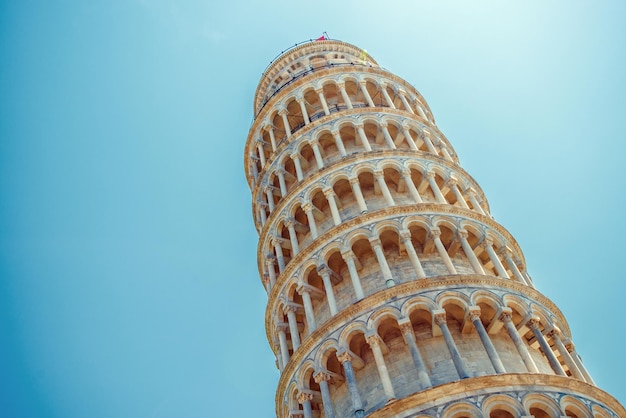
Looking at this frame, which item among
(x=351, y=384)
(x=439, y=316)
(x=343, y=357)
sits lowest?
(x=351, y=384)

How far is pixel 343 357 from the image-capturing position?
18.1 metres

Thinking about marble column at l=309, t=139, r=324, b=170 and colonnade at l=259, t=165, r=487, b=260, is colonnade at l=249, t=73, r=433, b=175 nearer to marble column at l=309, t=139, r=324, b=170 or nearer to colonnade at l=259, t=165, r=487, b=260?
marble column at l=309, t=139, r=324, b=170

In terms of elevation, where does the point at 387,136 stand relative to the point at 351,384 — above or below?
above

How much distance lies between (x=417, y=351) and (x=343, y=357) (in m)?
2.18

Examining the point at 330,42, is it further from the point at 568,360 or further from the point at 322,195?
the point at 568,360

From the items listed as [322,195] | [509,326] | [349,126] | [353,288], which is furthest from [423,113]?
[509,326]

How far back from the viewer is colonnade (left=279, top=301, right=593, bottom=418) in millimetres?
17234

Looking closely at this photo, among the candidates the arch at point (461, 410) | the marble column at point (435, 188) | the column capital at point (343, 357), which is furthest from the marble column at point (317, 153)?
the arch at point (461, 410)

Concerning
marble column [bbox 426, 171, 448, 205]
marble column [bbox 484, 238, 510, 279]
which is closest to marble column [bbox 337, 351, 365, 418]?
marble column [bbox 484, 238, 510, 279]

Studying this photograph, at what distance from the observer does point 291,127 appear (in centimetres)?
3148

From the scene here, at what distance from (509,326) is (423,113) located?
52.4ft

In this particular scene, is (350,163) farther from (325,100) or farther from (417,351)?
(417,351)

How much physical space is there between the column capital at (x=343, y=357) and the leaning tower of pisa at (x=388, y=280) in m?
0.03

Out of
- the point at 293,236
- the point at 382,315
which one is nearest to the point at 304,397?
the point at 382,315
